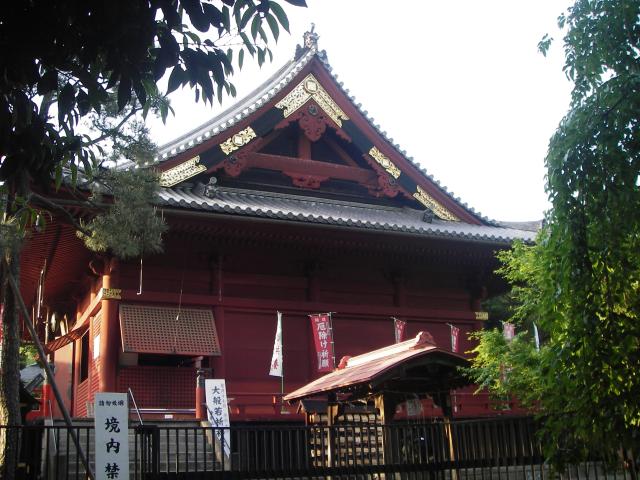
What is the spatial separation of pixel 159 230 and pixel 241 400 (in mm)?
5251

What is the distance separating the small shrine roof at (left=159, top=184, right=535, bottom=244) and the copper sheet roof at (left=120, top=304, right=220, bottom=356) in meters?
2.41

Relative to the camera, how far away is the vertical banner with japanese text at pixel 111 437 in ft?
29.3

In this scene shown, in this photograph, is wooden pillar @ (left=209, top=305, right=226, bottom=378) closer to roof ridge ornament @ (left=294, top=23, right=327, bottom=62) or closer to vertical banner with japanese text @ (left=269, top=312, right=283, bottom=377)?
vertical banner with japanese text @ (left=269, top=312, right=283, bottom=377)

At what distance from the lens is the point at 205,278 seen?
53.7ft

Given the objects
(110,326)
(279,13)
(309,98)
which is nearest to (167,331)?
(110,326)

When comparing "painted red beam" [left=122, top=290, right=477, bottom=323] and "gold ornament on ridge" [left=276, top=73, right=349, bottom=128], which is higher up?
"gold ornament on ridge" [left=276, top=73, right=349, bottom=128]

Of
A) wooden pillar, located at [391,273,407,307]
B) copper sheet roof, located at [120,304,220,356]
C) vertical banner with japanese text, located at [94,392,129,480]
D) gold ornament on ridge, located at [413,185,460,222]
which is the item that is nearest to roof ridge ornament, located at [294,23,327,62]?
gold ornament on ridge, located at [413,185,460,222]

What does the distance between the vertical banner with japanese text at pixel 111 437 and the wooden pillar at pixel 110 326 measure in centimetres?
572

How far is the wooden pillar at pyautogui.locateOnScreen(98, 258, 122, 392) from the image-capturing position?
1489 cm

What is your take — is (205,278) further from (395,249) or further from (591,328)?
(591,328)

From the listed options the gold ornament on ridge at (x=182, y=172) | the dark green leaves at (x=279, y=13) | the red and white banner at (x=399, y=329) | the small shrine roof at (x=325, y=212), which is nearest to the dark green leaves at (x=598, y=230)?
the dark green leaves at (x=279, y=13)

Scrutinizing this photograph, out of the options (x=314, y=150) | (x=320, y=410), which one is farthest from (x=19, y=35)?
(x=314, y=150)

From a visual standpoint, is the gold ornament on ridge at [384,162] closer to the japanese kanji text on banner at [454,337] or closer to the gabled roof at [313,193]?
the gabled roof at [313,193]

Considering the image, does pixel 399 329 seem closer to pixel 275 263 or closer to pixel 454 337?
pixel 454 337
